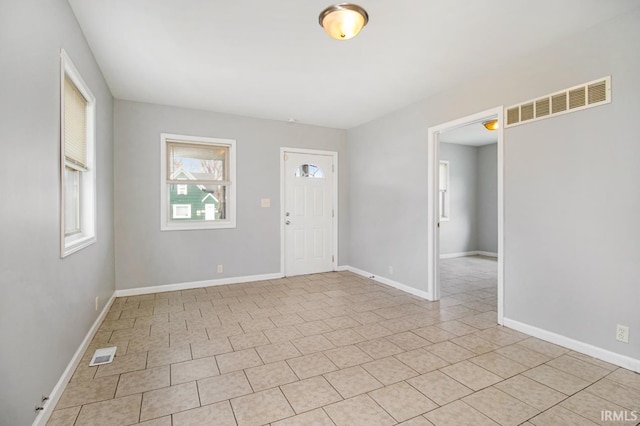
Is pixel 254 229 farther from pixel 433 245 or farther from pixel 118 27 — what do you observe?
pixel 118 27

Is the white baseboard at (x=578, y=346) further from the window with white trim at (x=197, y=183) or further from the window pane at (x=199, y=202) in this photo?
the window pane at (x=199, y=202)

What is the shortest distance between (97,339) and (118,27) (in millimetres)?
2741

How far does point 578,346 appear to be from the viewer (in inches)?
103

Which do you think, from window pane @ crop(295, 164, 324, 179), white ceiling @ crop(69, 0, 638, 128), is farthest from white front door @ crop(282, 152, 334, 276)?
white ceiling @ crop(69, 0, 638, 128)

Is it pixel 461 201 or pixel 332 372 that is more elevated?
pixel 461 201

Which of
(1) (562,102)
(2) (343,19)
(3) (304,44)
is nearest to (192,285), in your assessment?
(3) (304,44)

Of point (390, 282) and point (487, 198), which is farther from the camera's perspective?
point (487, 198)

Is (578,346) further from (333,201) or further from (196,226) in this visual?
(196,226)

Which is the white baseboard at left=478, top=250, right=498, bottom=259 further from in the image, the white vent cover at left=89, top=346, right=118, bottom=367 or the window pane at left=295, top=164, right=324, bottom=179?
the white vent cover at left=89, top=346, right=118, bottom=367

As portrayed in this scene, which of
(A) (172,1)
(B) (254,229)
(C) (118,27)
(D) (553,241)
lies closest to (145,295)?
(B) (254,229)

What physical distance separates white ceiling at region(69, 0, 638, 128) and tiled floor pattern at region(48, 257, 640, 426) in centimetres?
268

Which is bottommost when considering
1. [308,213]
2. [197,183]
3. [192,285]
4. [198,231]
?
[192,285]

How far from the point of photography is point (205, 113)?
4.66m

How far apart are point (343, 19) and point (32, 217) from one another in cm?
230
